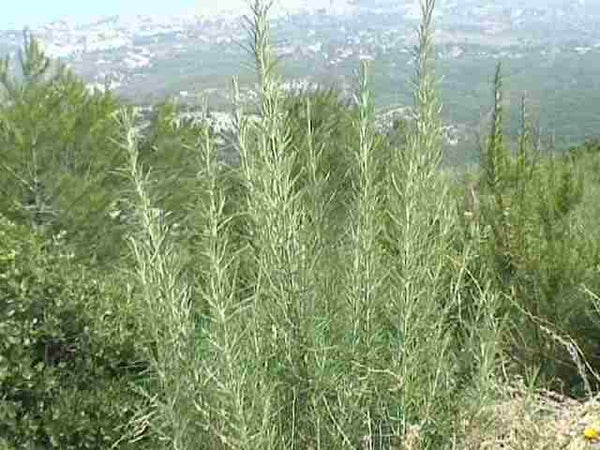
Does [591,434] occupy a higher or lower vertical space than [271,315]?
lower

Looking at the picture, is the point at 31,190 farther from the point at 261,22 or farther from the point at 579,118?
the point at 579,118

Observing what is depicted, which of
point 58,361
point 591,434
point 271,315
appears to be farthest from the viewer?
point 58,361

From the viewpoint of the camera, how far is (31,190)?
7.25 metres

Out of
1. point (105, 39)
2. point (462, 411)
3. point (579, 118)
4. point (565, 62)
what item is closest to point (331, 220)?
point (462, 411)

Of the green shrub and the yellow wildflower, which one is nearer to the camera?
the yellow wildflower

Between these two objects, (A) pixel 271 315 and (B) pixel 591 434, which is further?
(B) pixel 591 434

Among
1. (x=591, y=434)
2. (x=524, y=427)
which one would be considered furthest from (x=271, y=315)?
(x=591, y=434)

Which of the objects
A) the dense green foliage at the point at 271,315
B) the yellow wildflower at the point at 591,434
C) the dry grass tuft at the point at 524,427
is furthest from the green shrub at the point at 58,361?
the yellow wildflower at the point at 591,434

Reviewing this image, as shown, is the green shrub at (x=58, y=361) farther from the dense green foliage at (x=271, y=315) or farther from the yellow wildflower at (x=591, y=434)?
the yellow wildflower at (x=591, y=434)

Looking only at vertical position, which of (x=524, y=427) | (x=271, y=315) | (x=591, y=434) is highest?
(x=271, y=315)

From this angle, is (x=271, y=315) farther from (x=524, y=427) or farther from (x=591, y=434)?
(x=591, y=434)

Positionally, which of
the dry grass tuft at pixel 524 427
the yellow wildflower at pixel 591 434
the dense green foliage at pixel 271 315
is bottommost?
the yellow wildflower at pixel 591 434

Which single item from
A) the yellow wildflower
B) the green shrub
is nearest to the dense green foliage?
the green shrub

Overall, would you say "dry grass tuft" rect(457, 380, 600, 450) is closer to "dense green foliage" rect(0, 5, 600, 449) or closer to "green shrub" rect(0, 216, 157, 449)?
"dense green foliage" rect(0, 5, 600, 449)
